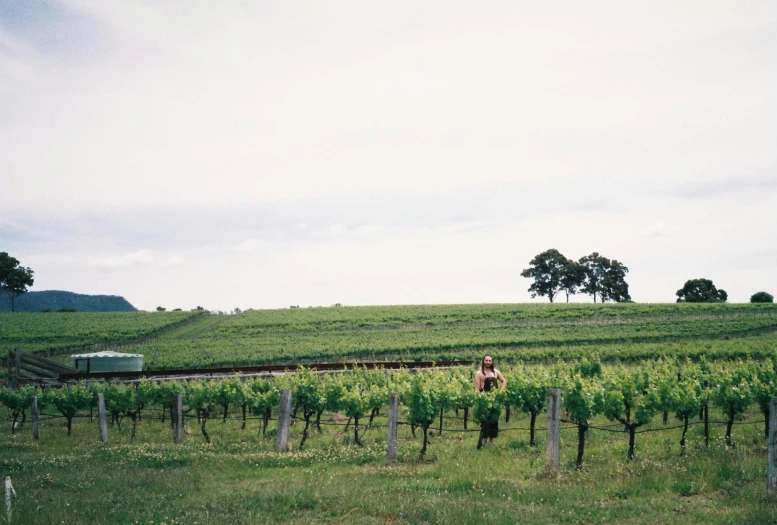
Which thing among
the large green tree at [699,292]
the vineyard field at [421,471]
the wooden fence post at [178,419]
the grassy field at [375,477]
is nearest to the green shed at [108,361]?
the grassy field at [375,477]

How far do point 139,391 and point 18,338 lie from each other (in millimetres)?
47230

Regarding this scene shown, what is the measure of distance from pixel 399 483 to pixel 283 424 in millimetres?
5243

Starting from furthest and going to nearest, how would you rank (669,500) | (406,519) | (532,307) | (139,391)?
1. (532,307)
2. (139,391)
3. (669,500)
4. (406,519)

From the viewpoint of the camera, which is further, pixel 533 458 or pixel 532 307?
pixel 532 307

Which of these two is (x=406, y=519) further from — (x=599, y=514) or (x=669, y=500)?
(x=669, y=500)

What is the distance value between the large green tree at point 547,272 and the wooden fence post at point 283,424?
10281cm

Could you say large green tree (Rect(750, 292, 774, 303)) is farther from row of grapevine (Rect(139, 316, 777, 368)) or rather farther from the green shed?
the green shed

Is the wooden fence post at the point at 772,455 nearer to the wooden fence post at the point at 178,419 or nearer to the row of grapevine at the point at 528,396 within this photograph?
the row of grapevine at the point at 528,396

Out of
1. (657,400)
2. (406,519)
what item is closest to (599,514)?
(406,519)

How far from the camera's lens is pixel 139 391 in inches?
885

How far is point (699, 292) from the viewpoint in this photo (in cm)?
11144

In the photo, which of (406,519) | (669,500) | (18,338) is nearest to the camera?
(406,519)

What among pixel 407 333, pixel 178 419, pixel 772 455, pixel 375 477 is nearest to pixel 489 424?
pixel 375 477

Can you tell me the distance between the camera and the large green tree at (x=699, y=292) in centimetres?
10969
